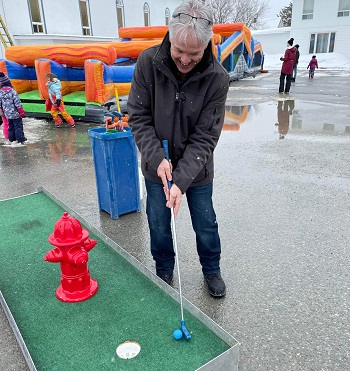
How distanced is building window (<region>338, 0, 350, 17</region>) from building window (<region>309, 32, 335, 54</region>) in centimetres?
168

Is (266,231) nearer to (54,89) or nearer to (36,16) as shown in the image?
(54,89)

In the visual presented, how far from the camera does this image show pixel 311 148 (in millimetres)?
6602

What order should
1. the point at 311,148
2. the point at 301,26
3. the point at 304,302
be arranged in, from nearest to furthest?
the point at 304,302, the point at 311,148, the point at 301,26

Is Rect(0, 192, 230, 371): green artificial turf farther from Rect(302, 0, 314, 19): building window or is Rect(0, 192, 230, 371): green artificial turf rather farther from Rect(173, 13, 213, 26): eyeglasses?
Rect(302, 0, 314, 19): building window

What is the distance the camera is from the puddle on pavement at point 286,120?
7812 mm

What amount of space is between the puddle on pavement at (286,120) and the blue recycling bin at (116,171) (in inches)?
169

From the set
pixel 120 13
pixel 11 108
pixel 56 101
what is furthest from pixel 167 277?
pixel 120 13

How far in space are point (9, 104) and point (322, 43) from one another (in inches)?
1307

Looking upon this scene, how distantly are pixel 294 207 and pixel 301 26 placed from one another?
34748 mm

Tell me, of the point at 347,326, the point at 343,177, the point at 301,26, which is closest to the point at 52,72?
the point at 343,177

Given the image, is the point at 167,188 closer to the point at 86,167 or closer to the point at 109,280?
the point at 109,280

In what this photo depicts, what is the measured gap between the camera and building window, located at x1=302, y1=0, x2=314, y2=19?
3284cm

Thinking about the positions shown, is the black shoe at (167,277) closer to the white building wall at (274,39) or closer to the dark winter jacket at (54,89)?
the dark winter jacket at (54,89)

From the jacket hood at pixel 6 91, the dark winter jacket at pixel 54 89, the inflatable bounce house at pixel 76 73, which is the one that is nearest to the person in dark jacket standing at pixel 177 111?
the jacket hood at pixel 6 91
